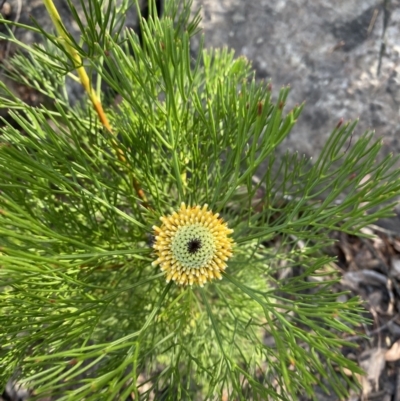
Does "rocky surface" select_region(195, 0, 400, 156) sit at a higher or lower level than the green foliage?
higher

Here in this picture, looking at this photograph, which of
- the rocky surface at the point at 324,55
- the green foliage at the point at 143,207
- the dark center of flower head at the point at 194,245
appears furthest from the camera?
the rocky surface at the point at 324,55

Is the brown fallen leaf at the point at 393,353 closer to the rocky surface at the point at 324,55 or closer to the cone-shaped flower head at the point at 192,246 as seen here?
the rocky surface at the point at 324,55

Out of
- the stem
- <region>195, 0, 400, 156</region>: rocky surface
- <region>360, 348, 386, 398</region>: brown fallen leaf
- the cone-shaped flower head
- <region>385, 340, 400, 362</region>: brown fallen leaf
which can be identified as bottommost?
<region>360, 348, 386, 398</region>: brown fallen leaf

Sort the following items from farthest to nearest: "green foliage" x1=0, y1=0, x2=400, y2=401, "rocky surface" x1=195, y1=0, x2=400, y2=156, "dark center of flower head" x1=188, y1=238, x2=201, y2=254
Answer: "rocky surface" x1=195, y1=0, x2=400, y2=156, "dark center of flower head" x1=188, y1=238, x2=201, y2=254, "green foliage" x1=0, y1=0, x2=400, y2=401

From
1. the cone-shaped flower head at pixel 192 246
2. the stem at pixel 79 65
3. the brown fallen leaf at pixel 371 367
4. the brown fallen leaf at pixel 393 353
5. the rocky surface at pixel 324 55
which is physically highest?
the rocky surface at pixel 324 55

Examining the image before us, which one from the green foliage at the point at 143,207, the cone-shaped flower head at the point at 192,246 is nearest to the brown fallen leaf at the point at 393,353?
the green foliage at the point at 143,207

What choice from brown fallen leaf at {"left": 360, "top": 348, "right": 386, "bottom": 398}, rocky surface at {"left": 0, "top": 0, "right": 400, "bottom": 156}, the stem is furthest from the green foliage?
brown fallen leaf at {"left": 360, "top": 348, "right": 386, "bottom": 398}

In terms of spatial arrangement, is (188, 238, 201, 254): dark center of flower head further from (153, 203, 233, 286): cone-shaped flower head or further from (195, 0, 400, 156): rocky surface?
(195, 0, 400, 156): rocky surface

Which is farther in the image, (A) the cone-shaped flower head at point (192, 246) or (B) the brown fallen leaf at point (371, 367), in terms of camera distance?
(B) the brown fallen leaf at point (371, 367)
